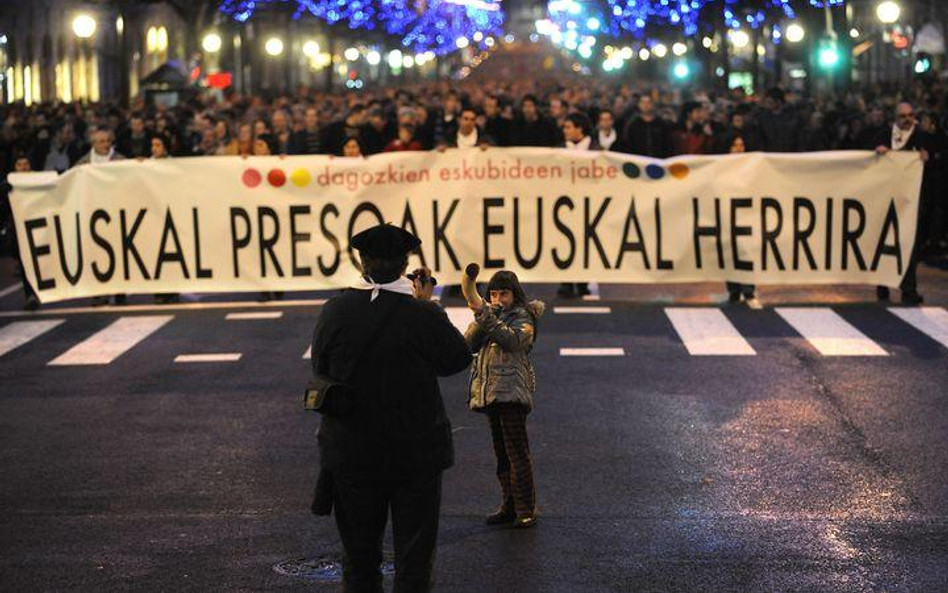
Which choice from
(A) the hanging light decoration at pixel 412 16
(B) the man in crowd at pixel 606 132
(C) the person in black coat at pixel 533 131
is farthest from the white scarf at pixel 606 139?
(A) the hanging light decoration at pixel 412 16

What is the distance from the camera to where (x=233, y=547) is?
8789mm

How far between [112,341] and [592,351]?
13.3ft

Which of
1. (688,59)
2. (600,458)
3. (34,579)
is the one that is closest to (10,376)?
(600,458)

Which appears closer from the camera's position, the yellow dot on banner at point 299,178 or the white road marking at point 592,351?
the white road marking at point 592,351

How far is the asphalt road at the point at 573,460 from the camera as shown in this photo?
27.7ft

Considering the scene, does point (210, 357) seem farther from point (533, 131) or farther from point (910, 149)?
point (910, 149)

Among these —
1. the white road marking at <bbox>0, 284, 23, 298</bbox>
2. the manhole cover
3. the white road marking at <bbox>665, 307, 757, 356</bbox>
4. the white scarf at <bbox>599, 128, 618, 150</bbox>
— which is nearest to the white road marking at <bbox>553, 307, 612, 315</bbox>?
the white road marking at <bbox>665, 307, 757, 356</bbox>

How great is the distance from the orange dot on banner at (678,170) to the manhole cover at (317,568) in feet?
32.1

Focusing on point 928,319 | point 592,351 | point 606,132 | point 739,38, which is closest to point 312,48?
point 739,38

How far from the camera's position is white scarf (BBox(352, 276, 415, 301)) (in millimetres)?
6707

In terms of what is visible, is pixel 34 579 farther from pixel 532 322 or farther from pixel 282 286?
pixel 282 286

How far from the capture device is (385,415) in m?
6.66

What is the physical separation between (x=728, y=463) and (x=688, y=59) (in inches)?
3473

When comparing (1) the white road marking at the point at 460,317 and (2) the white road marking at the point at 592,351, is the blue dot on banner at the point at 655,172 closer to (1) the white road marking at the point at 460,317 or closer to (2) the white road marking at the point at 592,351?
(1) the white road marking at the point at 460,317
